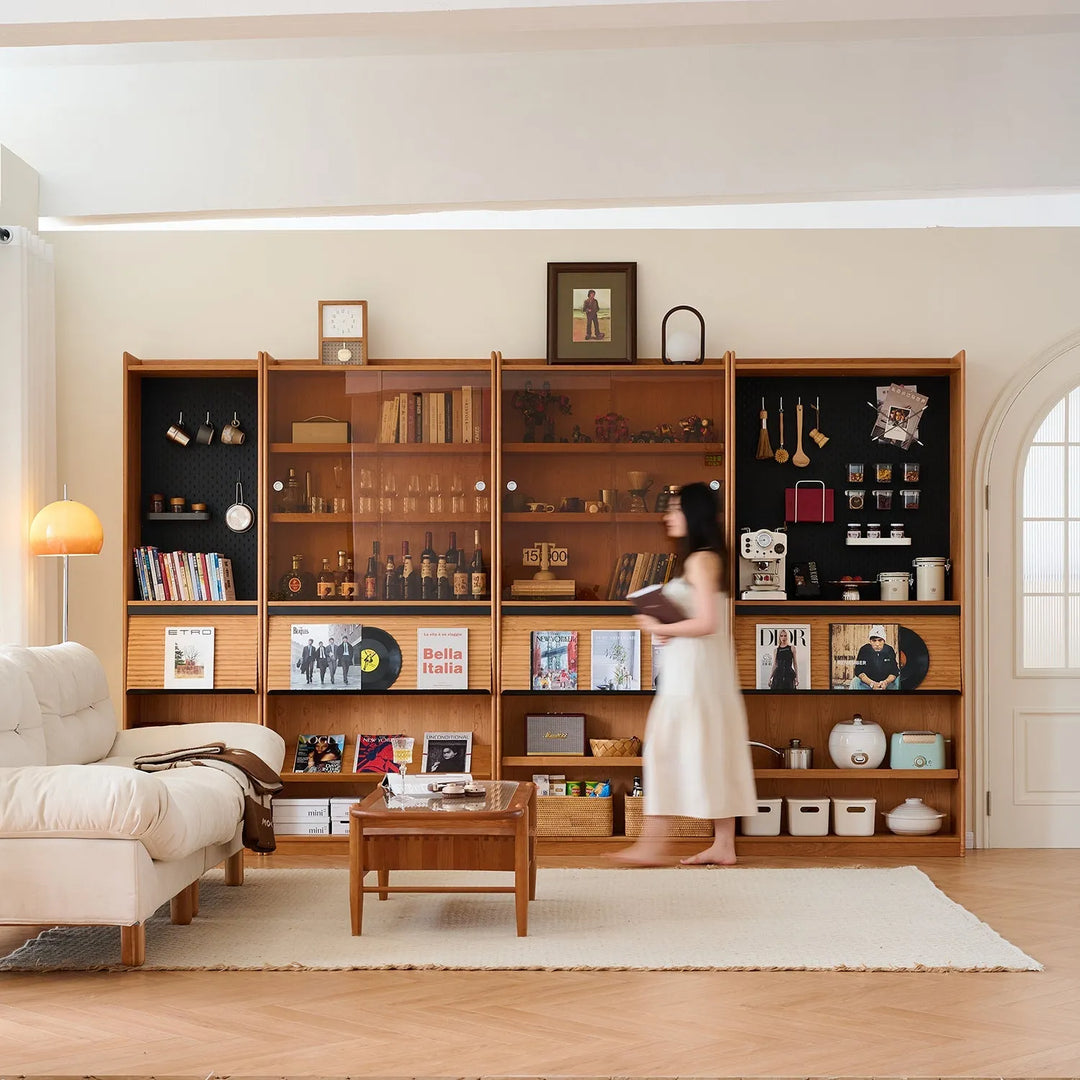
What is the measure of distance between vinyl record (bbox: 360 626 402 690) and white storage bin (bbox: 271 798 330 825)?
0.59 m

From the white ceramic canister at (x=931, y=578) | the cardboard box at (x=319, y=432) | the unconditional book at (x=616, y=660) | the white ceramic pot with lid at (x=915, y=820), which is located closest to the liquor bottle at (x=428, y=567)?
the cardboard box at (x=319, y=432)

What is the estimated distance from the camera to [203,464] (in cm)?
600

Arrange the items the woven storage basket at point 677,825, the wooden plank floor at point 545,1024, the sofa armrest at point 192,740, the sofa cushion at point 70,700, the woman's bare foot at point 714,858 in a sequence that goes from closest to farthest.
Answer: the wooden plank floor at point 545,1024, the sofa cushion at point 70,700, the sofa armrest at point 192,740, the woman's bare foot at point 714,858, the woven storage basket at point 677,825

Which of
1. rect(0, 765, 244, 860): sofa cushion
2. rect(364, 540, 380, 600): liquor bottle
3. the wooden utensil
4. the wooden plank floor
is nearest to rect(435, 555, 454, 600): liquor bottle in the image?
rect(364, 540, 380, 600): liquor bottle

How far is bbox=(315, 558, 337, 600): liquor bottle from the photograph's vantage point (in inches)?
224

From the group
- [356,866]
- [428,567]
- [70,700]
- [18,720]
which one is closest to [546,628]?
[428,567]

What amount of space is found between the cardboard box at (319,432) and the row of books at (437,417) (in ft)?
0.56

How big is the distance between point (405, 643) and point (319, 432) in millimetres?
1081

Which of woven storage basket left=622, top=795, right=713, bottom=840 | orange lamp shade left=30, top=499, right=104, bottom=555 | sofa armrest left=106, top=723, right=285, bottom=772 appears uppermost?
orange lamp shade left=30, top=499, right=104, bottom=555

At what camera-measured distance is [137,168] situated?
598 cm

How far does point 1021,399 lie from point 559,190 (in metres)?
2.47

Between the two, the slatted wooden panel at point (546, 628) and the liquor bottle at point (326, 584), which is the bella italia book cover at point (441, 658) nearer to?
the slatted wooden panel at point (546, 628)

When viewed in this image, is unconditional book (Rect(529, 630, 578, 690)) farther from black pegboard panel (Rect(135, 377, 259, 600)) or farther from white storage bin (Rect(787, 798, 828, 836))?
black pegboard panel (Rect(135, 377, 259, 600))

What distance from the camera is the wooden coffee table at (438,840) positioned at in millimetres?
3928
